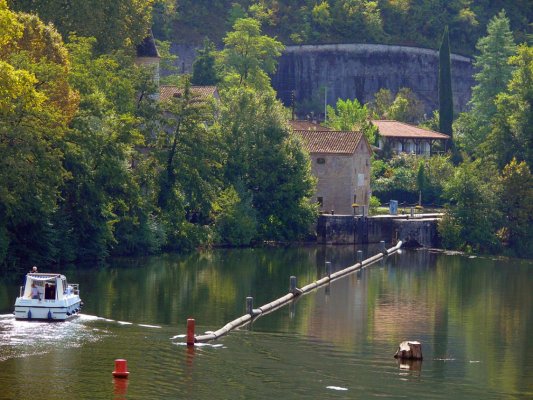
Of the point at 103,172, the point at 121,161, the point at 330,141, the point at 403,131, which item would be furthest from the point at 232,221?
the point at 403,131

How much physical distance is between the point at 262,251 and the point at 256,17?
223ft

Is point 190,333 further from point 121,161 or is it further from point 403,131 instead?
point 403,131

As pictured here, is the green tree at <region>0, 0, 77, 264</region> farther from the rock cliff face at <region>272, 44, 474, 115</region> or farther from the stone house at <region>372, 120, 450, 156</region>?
the rock cliff face at <region>272, 44, 474, 115</region>

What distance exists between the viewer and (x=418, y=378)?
4622cm

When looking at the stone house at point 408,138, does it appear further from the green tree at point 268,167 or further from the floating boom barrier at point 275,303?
the floating boom barrier at point 275,303

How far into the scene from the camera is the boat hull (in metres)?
53.8

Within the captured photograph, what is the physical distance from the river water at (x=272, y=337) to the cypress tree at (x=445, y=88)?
50.0 meters

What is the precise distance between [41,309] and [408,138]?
249 ft

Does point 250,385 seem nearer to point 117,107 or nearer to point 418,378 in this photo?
point 418,378

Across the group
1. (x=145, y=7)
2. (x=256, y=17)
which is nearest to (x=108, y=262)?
(x=145, y=7)

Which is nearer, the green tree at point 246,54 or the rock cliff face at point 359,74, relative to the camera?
the green tree at point 246,54

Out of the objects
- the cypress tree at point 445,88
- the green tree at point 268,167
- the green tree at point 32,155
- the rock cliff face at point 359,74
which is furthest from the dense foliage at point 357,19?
the green tree at point 32,155

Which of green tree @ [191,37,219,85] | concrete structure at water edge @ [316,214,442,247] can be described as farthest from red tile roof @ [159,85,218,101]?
concrete structure at water edge @ [316,214,442,247]

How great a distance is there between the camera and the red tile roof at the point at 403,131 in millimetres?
126625
